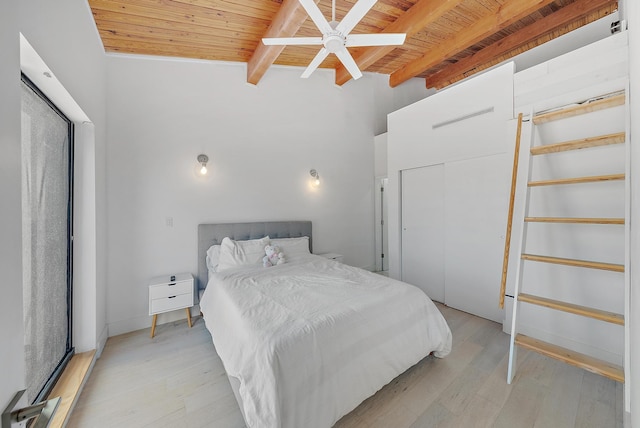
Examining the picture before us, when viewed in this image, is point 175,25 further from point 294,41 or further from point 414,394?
point 414,394

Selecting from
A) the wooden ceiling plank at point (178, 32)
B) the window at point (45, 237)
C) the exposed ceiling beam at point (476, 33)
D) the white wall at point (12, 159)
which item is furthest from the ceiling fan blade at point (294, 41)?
the exposed ceiling beam at point (476, 33)

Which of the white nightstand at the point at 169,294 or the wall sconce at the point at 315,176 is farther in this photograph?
the wall sconce at the point at 315,176

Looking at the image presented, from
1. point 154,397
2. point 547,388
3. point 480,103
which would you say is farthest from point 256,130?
point 547,388

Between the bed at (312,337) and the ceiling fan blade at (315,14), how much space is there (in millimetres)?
1940

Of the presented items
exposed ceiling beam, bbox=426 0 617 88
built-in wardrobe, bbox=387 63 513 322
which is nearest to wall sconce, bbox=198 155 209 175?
built-in wardrobe, bbox=387 63 513 322

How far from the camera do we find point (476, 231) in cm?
298

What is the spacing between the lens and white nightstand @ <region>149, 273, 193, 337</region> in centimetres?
256

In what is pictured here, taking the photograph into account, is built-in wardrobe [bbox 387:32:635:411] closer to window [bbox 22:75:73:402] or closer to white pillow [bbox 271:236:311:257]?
white pillow [bbox 271:236:311:257]

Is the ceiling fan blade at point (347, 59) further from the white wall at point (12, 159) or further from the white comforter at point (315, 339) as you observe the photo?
the white comforter at point (315, 339)

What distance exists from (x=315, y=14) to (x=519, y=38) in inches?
116

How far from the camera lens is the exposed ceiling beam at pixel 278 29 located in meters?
2.21

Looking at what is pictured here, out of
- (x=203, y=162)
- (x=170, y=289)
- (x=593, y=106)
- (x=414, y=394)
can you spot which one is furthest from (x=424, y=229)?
(x=170, y=289)

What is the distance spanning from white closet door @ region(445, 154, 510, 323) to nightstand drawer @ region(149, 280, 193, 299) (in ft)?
10.2

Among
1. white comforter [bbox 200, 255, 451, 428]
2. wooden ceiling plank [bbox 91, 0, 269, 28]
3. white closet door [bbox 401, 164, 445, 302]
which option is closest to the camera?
white comforter [bbox 200, 255, 451, 428]
